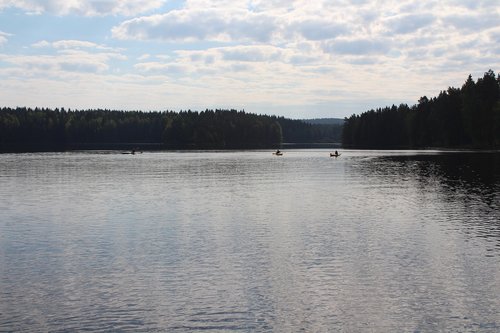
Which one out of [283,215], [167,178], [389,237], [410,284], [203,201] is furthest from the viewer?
[167,178]

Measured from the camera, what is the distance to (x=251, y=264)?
23422 millimetres

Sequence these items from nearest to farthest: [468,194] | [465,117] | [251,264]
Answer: [251,264], [468,194], [465,117]

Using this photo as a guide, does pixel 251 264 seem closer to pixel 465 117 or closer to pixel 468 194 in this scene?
pixel 468 194

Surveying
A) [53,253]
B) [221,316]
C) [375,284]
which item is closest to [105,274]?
[53,253]

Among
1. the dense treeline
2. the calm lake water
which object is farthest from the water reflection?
the dense treeline

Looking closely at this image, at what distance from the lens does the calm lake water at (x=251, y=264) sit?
55.7 feet

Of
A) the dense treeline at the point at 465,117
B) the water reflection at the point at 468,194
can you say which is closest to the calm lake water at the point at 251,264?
the water reflection at the point at 468,194

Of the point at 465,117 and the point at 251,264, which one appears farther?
the point at 465,117

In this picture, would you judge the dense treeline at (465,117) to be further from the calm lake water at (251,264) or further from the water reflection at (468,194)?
the calm lake water at (251,264)

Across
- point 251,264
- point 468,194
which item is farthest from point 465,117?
point 251,264

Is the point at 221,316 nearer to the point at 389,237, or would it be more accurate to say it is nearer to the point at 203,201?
the point at 389,237

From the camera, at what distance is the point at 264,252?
2577 centimetres

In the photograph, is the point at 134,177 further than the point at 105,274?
Yes

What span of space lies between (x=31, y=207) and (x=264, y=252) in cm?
2257
